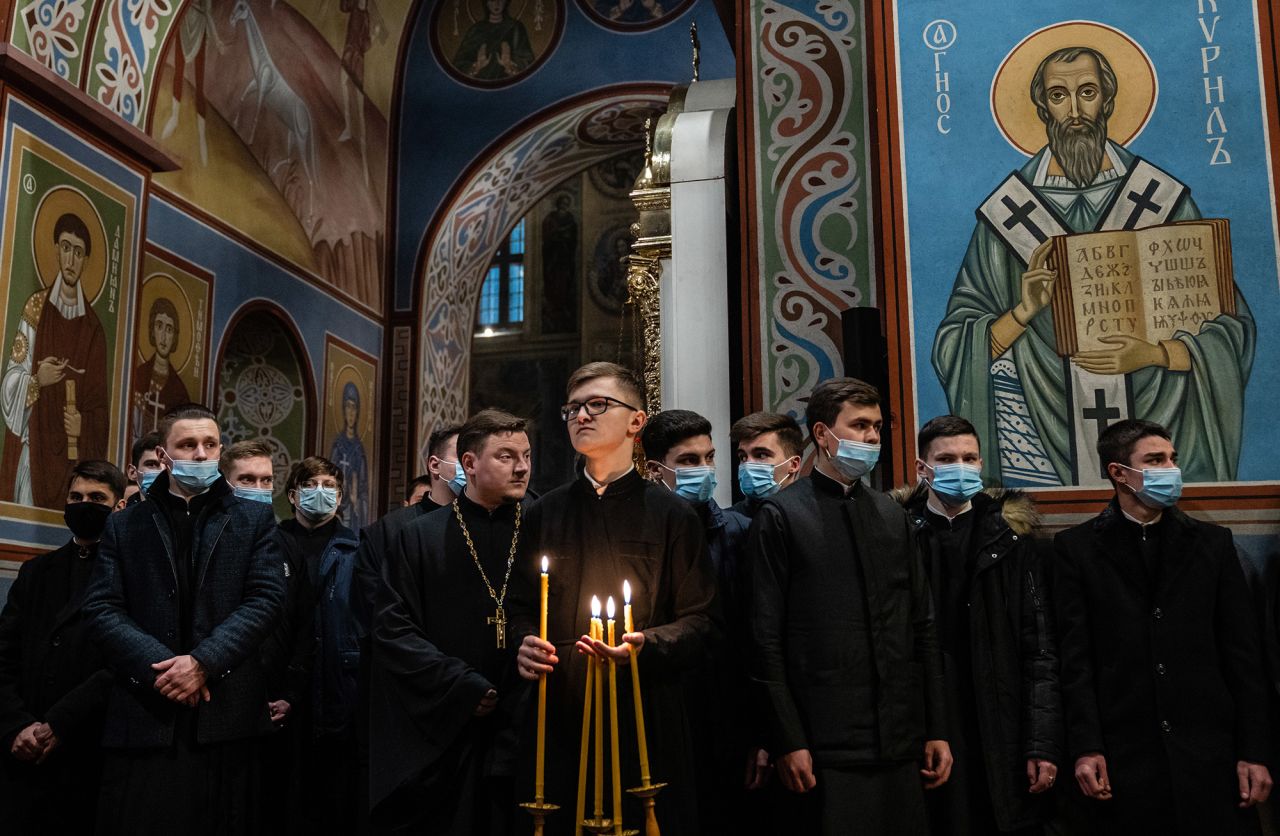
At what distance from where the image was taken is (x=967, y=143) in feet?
17.6

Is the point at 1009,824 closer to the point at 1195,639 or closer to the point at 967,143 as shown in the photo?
the point at 1195,639

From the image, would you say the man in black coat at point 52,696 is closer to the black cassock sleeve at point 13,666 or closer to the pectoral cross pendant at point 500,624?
the black cassock sleeve at point 13,666

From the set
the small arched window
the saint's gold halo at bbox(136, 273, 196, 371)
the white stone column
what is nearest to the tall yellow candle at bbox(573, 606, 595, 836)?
the white stone column

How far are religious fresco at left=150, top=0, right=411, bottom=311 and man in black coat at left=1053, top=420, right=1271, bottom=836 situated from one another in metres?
8.24

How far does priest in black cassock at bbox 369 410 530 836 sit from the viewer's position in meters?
3.80

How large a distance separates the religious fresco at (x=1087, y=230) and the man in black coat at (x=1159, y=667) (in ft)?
2.75

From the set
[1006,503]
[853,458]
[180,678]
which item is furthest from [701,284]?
[180,678]

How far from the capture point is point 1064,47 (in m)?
5.35

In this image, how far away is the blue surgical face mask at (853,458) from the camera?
3834 millimetres

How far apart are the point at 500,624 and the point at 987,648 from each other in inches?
63.8

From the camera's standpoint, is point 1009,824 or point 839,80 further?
point 839,80

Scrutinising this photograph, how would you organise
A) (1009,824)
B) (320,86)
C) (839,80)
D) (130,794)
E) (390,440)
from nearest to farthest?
(1009,824) → (130,794) → (839,80) → (320,86) → (390,440)

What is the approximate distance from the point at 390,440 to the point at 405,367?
868mm

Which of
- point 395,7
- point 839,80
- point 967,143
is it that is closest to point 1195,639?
point 967,143
